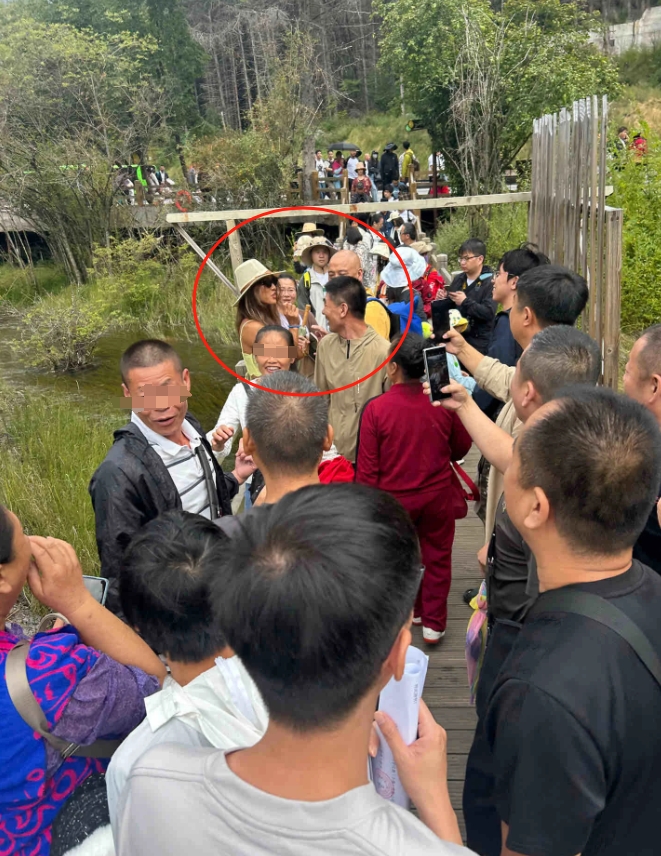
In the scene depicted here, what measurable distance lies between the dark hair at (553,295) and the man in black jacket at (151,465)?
55.3 inches

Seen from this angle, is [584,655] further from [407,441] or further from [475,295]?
[475,295]

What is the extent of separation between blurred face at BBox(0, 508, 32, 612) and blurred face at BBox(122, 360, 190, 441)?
3.17 ft

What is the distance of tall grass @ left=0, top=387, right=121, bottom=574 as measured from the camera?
4.33 metres

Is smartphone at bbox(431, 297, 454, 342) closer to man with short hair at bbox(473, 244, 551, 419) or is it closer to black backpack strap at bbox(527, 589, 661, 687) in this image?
man with short hair at bbox(473, 244, 551, 419)

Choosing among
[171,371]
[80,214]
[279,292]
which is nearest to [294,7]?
[80,214]

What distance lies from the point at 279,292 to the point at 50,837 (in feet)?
11.8

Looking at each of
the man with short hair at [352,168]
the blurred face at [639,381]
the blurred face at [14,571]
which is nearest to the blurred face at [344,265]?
the blurred face at [639,381]

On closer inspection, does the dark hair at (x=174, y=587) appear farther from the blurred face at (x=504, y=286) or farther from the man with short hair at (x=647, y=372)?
the blurred face at (x=504, y=286)

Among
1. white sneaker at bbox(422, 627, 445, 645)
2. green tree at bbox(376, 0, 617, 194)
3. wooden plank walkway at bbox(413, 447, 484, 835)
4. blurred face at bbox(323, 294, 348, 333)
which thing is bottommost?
wooden plank walkway at bbox(413, 447, 484, 835)

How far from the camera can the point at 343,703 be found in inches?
34.8

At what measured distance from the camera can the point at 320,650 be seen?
33.5 inches

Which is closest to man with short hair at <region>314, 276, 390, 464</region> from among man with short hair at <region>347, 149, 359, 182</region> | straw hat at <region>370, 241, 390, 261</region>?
straw hat at <region>370, 241, 390, 261</region>

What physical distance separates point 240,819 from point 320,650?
23 centimetres

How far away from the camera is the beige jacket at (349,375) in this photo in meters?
3.55
